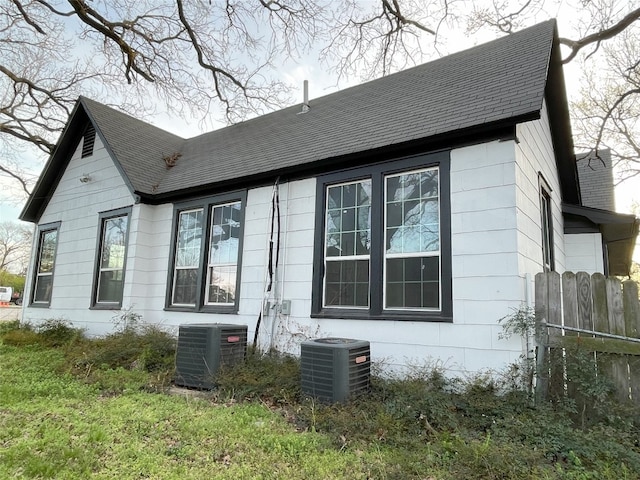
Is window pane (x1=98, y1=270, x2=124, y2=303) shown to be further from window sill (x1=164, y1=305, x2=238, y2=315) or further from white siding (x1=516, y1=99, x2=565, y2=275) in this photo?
white siding (x1=516, y1=99, x2=565, y2=275)

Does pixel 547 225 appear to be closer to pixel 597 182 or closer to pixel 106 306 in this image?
pixel 597 182

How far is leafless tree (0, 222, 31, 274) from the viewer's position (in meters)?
46.6

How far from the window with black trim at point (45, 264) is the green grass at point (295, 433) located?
6019mm

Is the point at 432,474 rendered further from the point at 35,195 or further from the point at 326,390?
the point at 35,195

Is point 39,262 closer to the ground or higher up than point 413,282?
higher up

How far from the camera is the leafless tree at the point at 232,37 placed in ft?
27.3

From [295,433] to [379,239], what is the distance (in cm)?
296

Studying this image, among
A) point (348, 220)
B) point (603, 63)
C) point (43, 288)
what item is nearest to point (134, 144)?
point (43, 288)

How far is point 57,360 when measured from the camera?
23.5 ft

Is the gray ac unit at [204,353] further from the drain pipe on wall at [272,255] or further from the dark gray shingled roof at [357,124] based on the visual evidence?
the dark gray shingled roof at [357,124]

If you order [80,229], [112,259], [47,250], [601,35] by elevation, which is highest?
[601,35]

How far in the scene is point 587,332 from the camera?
4129 mm

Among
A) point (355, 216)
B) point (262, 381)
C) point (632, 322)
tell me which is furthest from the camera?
point (355, 216)

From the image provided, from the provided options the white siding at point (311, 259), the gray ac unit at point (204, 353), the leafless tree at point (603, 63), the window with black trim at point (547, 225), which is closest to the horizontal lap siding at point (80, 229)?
the white siding at point (311, 259)
